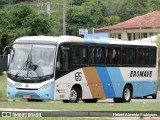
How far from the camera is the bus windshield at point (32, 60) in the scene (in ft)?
81.9

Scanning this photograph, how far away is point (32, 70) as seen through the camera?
25109 millimetres

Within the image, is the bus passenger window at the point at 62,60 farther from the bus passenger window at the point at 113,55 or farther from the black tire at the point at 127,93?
the black tire at the point at 127,93

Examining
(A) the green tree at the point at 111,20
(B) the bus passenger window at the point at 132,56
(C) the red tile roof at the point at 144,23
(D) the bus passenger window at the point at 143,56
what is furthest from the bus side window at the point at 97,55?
(A) the green tree at the point at 111,20

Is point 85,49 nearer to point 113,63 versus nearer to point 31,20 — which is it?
point 113,63

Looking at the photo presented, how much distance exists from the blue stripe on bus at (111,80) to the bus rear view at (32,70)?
335cm

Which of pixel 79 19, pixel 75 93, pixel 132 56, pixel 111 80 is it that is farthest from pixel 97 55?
pixel 79 19

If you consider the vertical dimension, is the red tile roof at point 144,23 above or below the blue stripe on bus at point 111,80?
above

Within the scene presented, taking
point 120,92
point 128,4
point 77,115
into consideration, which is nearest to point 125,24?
point 128,4

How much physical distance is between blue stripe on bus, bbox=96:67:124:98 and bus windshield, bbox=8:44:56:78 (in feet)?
10.9

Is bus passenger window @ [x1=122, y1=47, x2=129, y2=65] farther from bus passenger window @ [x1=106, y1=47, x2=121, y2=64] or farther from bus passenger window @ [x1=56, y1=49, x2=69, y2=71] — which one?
bus passenger window @ [x1=56, y1=49, x2=69, y2=71]

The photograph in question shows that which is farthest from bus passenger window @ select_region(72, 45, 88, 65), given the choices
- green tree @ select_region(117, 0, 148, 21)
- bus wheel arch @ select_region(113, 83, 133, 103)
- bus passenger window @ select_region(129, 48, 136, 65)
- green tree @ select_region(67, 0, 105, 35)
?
green tree @ select_region(117, 0, 148, 21)

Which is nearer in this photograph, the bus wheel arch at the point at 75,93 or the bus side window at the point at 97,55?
the bus wheel arch at the point at 75,93

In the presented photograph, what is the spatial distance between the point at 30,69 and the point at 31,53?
73cm

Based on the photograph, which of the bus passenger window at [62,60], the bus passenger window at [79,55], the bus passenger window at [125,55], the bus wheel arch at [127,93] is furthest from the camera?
the bus wheel arch at [127,93]
